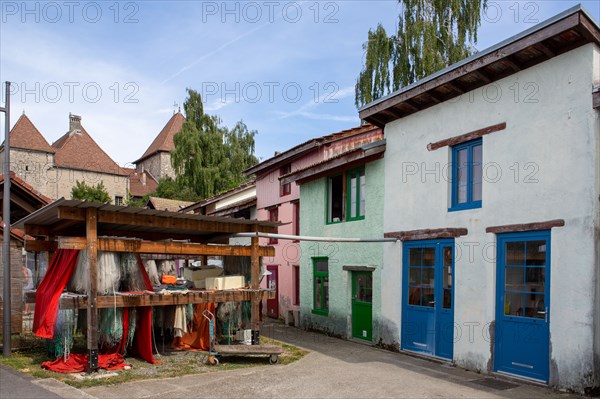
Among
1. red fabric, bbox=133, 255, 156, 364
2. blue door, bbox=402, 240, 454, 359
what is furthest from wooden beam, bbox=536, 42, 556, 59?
red fabric, bbox=133, 255, 156, 364

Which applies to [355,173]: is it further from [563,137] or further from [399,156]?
[563,137]

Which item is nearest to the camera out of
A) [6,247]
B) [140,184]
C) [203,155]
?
[6,247]

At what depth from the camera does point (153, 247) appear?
10.6 m

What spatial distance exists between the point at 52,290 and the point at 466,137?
358 inches

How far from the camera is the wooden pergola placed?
962 cm

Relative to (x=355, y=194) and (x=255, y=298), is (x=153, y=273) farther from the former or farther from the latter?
(x=355, y=194)

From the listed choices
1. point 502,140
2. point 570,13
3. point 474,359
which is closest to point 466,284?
point 474,359

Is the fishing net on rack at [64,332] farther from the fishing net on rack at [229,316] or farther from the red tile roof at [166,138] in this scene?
the red tile roof at [166,138]

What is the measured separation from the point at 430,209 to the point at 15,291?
10985 millimetres

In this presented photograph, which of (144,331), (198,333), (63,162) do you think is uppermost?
(63,162)

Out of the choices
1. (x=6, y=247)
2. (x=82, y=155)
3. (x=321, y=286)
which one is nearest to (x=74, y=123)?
(x=82, y=155)

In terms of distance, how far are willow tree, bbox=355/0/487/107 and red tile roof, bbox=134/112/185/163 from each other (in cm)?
4181

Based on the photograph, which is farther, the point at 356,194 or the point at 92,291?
the point at 356,194

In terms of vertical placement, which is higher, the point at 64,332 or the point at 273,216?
the point at 273,216
